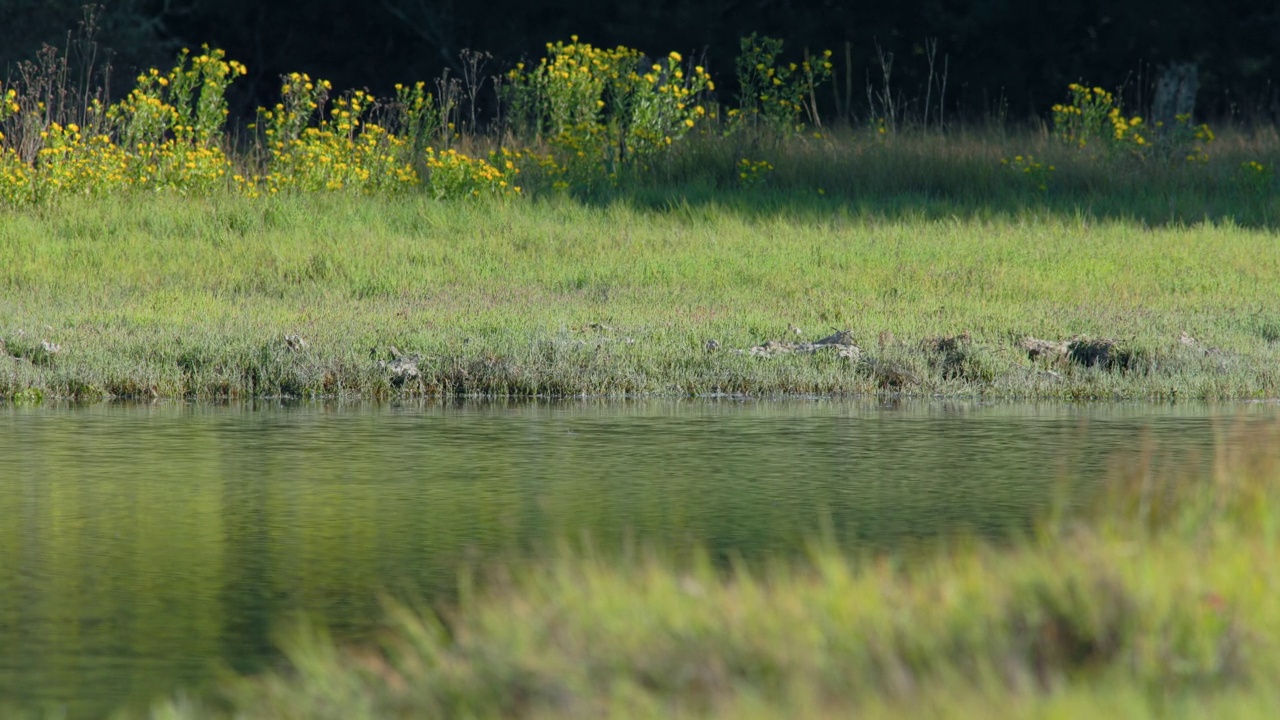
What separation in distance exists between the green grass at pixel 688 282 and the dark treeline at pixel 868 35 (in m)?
10.6

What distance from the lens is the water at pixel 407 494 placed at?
17.4 feet

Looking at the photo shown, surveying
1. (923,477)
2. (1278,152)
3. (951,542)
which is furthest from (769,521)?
(1278,152)

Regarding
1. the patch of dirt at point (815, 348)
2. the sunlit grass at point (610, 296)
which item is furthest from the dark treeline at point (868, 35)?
the patch of dirt at point (815, 348)

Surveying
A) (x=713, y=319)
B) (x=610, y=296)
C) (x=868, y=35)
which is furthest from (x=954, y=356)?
(x=868, y=35)

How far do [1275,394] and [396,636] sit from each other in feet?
23.0

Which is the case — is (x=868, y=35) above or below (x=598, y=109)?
above

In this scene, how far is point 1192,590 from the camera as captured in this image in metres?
4.20

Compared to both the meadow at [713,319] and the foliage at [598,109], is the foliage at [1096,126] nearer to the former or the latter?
the meadow at [713,319]

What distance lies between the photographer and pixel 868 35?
100 feet

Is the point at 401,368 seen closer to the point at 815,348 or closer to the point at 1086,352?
the point at 815,348

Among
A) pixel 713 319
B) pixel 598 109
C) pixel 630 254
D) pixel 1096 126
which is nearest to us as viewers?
pixel 713 319

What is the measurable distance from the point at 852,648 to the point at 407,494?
11.5ft

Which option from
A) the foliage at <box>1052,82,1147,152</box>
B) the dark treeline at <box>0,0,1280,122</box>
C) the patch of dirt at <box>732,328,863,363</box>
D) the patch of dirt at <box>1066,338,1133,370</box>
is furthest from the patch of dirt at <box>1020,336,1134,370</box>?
the dark treeline at <box>0,0,1280,122</box>

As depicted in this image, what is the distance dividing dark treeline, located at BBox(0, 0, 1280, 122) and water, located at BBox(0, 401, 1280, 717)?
19.1m
